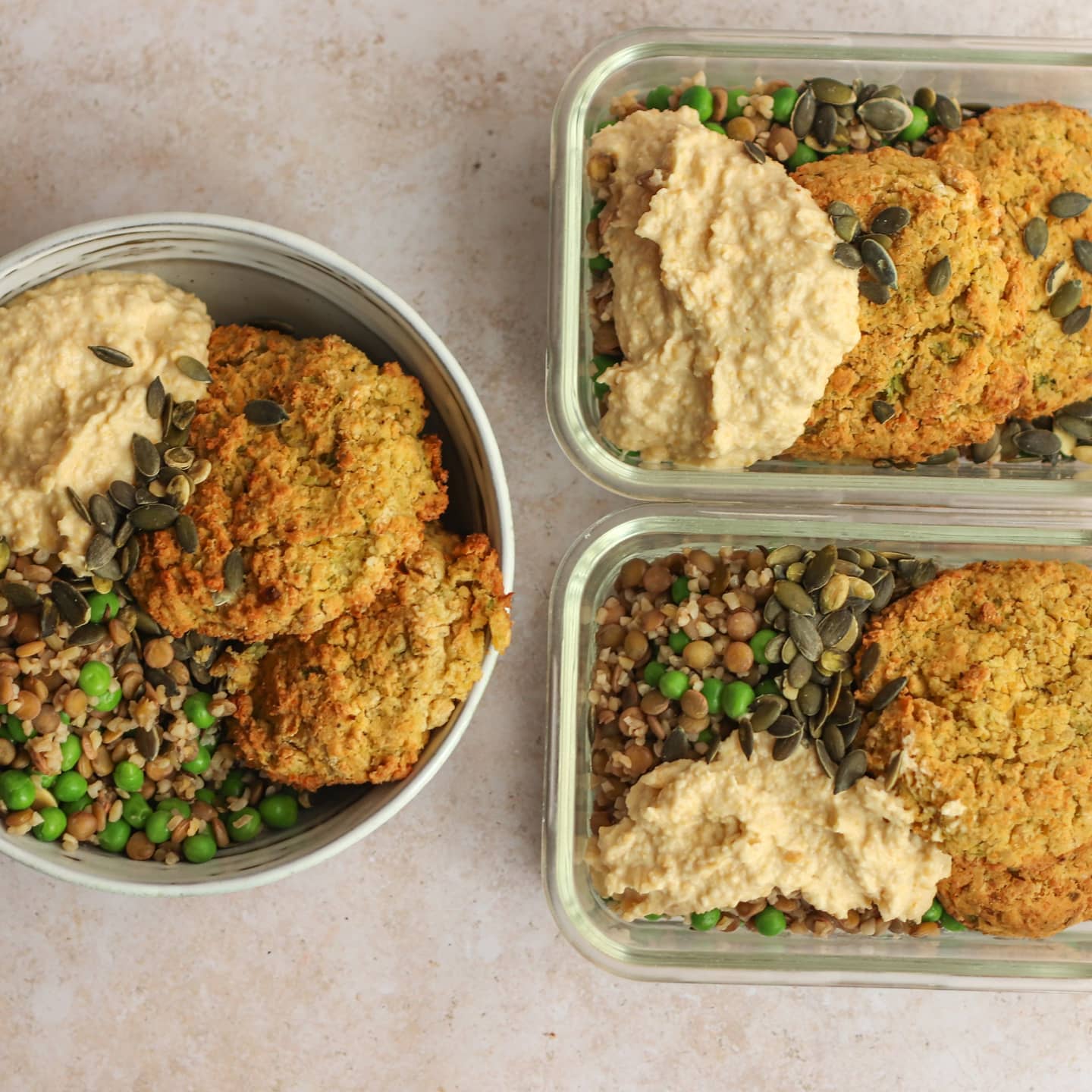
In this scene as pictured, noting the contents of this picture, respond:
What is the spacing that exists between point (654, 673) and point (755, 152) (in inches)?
36.8

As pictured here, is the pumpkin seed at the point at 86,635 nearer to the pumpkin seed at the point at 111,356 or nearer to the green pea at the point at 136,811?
the green pea at the point at 136,811

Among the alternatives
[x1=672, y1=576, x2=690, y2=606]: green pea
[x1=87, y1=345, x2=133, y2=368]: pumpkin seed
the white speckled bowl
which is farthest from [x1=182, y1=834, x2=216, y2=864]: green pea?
[x1=672, y1=576, x2=690, y2=606]: green pea

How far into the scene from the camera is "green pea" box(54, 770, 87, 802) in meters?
1.76

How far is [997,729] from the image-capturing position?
69.6 inches

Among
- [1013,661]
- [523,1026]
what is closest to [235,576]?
[523,1026]

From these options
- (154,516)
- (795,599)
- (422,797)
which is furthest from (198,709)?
(795,599)

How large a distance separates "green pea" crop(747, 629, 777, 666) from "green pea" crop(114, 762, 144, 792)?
3.58 ft

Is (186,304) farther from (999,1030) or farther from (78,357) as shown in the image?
(999,1030)

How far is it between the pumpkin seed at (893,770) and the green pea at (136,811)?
4.17 ft

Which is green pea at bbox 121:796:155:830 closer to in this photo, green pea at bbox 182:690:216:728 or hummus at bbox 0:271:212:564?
green pea at bbox 182:690:216:728

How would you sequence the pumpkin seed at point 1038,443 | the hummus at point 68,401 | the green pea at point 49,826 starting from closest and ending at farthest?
the hummus at point 68,401 → the green pea at point 49,826 → the pumpkin seed at point 1038,443

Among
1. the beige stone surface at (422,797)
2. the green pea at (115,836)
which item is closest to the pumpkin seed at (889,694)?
the beige stone surface at (422,797)

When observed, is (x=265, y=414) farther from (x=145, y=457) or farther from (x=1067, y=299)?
(x=1067, y=299)

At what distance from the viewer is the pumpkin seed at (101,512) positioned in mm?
1636
